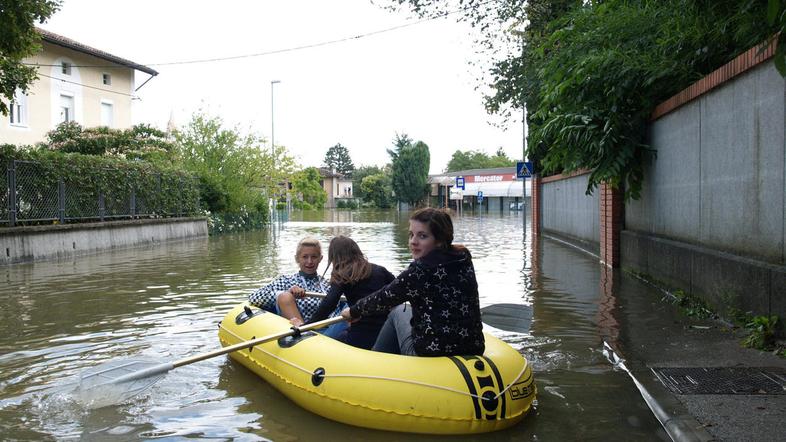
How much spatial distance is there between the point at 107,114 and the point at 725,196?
3313 cm

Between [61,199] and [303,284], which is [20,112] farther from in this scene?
[303,284]

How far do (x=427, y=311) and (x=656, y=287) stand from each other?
22.1ft

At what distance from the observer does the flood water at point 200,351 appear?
477 cm

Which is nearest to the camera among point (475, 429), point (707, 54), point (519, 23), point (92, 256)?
point (475, 429)

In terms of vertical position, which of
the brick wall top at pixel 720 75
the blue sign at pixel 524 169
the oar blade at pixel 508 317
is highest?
the brick wall top at pixel 720 75

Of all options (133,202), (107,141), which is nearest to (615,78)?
(133,202)

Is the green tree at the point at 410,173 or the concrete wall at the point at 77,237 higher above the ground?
the green tree at the point at 410,173

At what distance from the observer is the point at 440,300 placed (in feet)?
15.5


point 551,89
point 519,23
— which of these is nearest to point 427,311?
point 551,89

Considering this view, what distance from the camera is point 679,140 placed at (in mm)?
9875

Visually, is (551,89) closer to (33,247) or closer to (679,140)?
(679,140)

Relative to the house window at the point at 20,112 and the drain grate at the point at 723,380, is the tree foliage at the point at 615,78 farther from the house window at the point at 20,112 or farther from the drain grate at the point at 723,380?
the house window at the point at 20,112

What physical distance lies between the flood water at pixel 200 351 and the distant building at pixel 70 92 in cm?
1725

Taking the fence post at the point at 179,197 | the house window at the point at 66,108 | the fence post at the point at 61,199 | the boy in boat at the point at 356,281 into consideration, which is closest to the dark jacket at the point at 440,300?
the boy in boat at the point at 356,281
